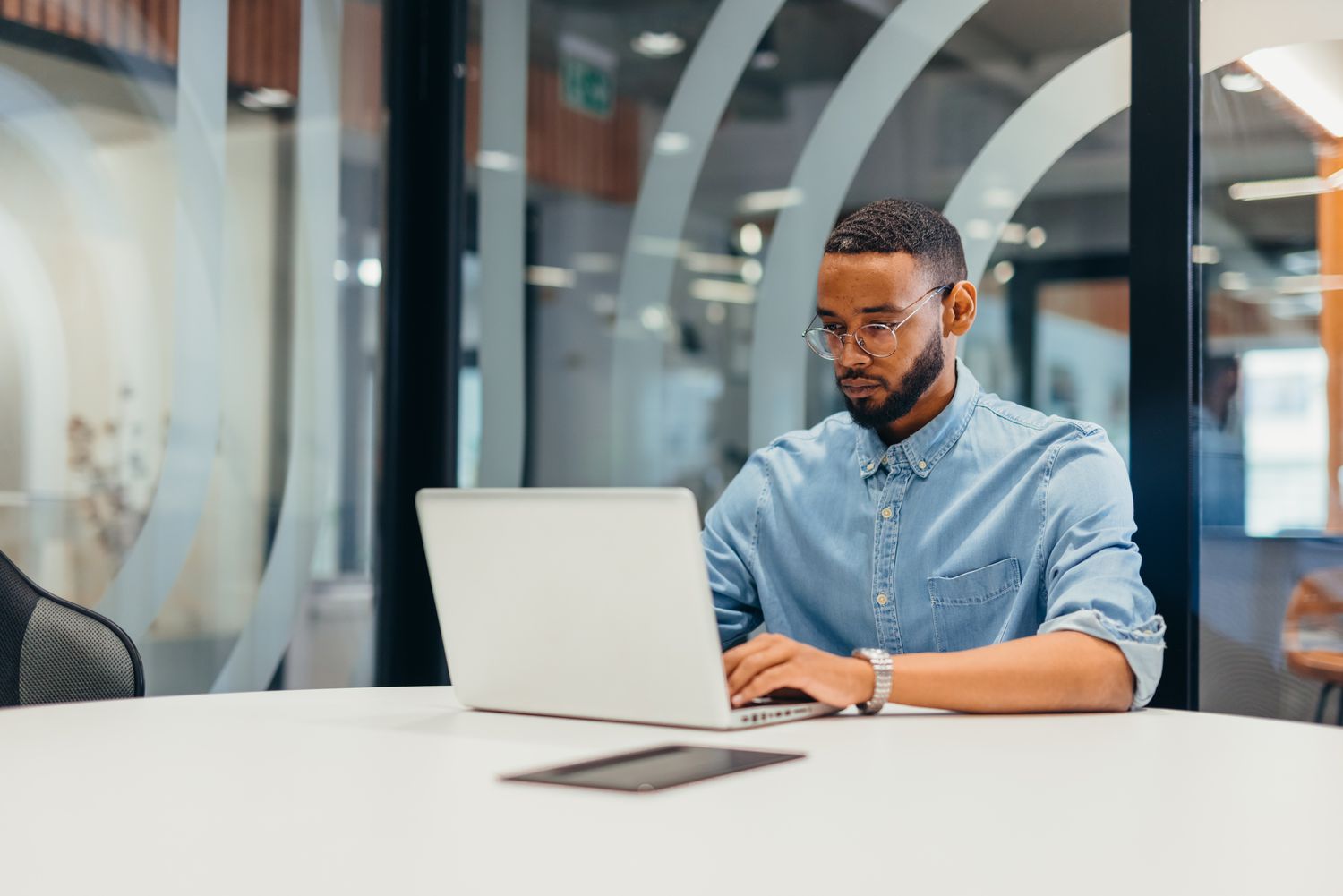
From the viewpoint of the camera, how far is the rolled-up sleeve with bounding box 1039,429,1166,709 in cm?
169

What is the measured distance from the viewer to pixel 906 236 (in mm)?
2088

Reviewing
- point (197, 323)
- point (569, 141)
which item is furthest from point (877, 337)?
point (197, 323)

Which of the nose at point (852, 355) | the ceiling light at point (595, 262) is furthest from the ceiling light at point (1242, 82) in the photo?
the ceiling light at point (595, 262)

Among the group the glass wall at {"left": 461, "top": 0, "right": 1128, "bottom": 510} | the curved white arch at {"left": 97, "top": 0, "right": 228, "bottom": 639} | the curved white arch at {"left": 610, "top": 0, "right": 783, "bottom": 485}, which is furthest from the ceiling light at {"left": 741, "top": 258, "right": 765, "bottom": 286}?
the curved white arch at {"left": 97, "top": 0, "right": 228, "bottom": 639}

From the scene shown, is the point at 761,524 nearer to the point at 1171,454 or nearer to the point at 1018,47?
the point at 1171,454

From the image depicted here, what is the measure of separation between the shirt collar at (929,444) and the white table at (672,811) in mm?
569

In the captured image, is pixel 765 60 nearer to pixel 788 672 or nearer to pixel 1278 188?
pixel 1278 188

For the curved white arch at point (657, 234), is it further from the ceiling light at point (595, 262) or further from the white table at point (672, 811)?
the white table at point (672, 811)

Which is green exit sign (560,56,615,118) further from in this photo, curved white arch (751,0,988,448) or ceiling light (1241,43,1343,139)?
ceiling light (1241,43,1343,139)

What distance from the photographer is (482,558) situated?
5.14 feet

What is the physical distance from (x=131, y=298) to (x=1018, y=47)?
1.97m

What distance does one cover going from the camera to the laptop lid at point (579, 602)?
1419 mm

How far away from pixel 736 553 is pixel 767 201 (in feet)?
3.37

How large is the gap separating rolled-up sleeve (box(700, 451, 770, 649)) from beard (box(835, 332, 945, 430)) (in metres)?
0.23
